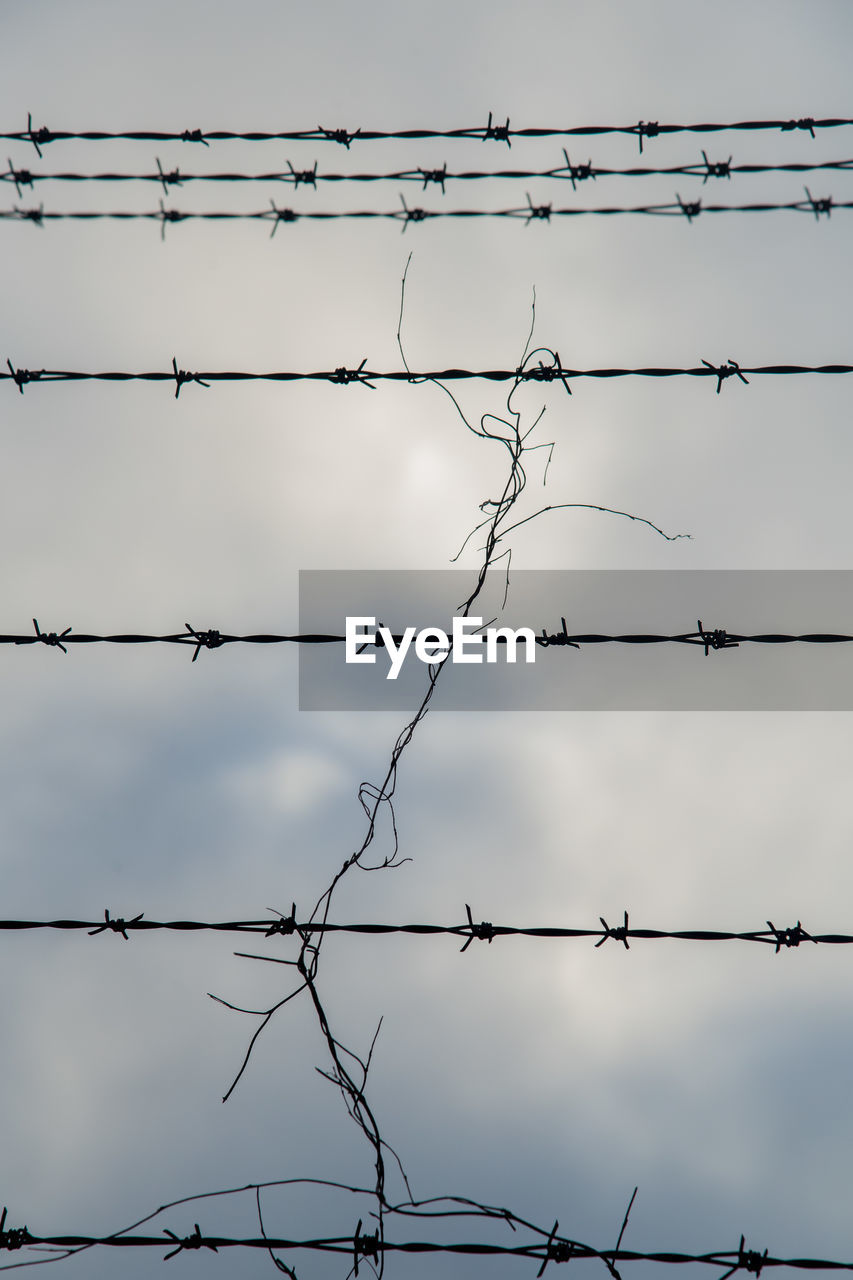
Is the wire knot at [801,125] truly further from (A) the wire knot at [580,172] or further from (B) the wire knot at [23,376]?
(B) the wire knot at [23,376]

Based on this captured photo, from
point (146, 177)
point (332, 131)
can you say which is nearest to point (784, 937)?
point (332, 131)

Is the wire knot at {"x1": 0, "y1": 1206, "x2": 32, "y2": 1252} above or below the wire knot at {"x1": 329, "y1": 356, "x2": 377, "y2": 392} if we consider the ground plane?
below

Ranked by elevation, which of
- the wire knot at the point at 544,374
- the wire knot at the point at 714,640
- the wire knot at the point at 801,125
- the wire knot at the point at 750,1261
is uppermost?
the wire knot at the point at 801,125

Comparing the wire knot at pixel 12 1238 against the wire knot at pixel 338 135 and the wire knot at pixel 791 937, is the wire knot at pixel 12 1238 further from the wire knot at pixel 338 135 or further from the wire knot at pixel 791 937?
the wire knot at pixel 338 135

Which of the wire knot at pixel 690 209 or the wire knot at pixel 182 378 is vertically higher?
the wire knot at pixel 690 209

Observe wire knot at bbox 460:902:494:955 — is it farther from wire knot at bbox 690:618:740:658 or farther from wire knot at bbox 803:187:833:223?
wire knot at bbox 803:187:833:223

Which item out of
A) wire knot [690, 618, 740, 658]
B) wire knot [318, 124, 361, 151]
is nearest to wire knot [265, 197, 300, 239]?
wire knot [318, 124, 361, 151]

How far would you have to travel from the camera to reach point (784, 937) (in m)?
2.54

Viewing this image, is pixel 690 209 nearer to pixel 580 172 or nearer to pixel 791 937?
pixel 580 172

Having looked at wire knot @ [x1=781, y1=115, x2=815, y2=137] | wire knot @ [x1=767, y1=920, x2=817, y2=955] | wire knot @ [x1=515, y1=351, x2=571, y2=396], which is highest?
wire knot @ [x1=781, y1=115, x2=815, y2=137]

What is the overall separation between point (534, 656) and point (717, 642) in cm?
54

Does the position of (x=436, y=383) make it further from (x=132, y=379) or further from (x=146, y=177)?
(x=146, y=177)

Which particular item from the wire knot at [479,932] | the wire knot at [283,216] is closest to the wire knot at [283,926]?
the wire knot at [479,932]

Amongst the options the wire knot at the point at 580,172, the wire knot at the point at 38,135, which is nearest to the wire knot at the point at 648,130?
the wire knot at the point at 580,172
